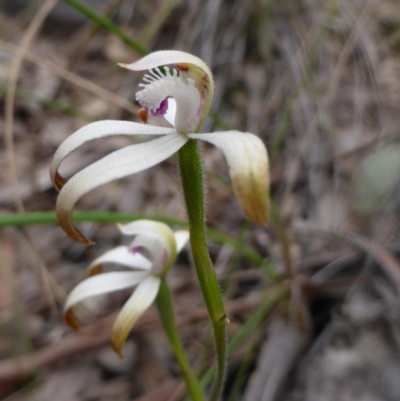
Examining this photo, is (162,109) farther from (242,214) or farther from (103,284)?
(242,214)

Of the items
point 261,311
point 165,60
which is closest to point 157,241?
point 165,60

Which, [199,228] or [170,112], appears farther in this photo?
[170,112]

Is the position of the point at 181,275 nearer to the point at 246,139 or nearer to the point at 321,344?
the point at 321,344

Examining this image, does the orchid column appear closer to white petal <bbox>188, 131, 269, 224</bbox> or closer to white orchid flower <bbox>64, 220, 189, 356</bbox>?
white petal <bbox>188, 131, 269, 224</bbox>

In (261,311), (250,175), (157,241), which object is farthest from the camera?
(261,311)

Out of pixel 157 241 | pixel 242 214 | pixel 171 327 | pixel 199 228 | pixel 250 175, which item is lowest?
pixel 242 214

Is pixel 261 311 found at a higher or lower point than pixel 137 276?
lower

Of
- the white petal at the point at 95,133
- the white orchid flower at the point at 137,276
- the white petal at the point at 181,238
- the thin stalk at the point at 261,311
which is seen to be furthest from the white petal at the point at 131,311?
the thin stalk at the point at 261,311
